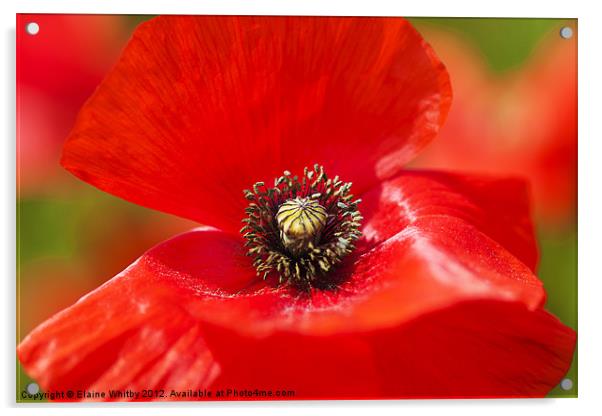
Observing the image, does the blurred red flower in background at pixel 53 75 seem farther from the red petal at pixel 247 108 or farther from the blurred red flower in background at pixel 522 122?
the blurred red flower in background at pixel 522 122

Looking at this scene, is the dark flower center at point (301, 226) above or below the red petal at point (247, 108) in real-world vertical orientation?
below

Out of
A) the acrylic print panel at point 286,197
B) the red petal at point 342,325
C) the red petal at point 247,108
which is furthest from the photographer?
the red petal at point 247,108

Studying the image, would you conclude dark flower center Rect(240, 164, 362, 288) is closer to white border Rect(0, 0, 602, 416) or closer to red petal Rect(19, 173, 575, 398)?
red petal Rect(19, 173, 575, 398)

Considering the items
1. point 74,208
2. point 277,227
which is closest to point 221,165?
point 277,227

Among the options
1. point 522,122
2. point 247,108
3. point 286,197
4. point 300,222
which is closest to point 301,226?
point 300,222

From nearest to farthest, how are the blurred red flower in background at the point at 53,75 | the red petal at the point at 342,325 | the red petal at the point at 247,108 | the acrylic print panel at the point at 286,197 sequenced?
the red petal at the point at 342,325 < the acrylic print panel at the point at 286,197 < the red petal at the point at 247,108 < the blurred red flower in background at the point at 53,75

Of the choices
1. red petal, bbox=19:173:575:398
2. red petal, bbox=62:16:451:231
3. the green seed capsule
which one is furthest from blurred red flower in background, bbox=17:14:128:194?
the green seed capsule

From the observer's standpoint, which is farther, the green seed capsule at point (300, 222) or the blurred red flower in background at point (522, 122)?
the blurred red flower in background at point (522, 122)
